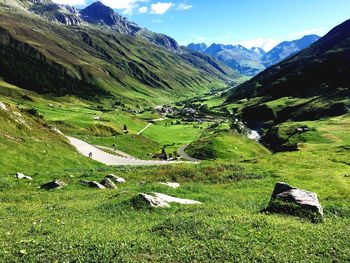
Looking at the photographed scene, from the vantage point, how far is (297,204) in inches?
1236

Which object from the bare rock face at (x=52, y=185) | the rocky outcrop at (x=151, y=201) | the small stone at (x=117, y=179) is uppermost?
the rocky outcrop at (x=151, y=201)

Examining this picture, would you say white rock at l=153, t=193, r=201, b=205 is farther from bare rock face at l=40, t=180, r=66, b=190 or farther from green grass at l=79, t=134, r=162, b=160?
green grass at l=79, t=134, r=162, b=160

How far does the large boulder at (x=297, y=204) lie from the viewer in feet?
100

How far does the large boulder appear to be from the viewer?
30.6m

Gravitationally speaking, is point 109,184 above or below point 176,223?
below

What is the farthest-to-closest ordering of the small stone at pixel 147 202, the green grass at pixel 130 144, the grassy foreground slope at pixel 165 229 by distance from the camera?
the green grass at pixel 130 144 < the small stone at pixel 147 202 < the grassy foreground slope at pixel 165 229

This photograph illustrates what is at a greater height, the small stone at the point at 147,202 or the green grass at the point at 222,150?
the small stone at the point at 147,202

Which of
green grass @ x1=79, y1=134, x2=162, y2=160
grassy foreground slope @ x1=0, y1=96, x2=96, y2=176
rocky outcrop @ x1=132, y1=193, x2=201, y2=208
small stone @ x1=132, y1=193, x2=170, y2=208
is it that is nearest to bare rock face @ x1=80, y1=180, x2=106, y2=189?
rocky outcrop @ x1=132, y1=193, x2=201, y2=208

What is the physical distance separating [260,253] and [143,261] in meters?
7.18

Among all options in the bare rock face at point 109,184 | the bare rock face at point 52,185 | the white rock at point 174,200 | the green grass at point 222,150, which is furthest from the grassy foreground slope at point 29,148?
the green grass at point 222,150

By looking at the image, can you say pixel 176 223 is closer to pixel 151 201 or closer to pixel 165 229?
pixel 165 229

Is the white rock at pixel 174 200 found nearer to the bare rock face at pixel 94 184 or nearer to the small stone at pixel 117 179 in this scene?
the bare rock face at pixel 94 184

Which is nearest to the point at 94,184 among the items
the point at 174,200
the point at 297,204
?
the point at 174,200

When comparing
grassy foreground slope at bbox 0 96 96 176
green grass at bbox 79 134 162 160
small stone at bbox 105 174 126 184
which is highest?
small stone at bbox 105 174 126 184
